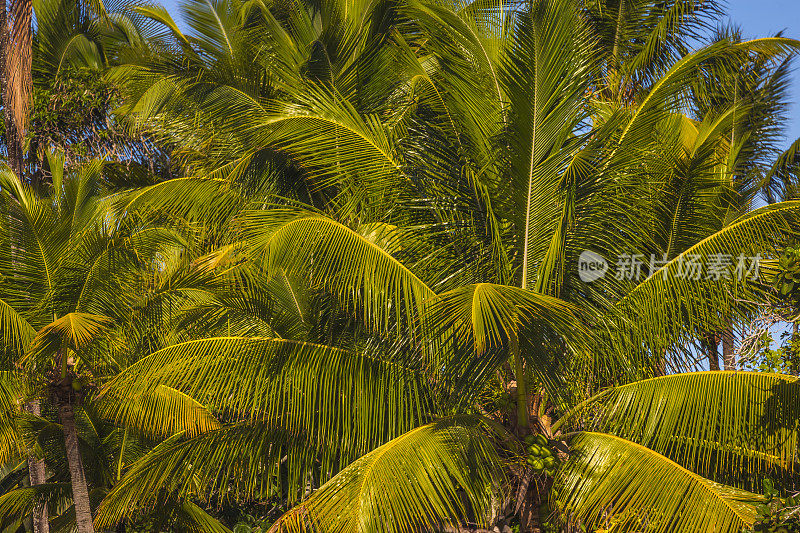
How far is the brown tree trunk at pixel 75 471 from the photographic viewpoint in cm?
880

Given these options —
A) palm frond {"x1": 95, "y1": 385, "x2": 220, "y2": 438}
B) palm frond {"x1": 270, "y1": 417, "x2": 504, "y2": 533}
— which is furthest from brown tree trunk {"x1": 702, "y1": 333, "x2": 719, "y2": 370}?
palm frond {"x1": 95, "y1": 385, "x2": 220, "y2": 438}

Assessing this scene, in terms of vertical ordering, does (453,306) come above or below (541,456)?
above

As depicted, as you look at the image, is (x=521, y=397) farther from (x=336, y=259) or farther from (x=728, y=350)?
(x=728, y=350)

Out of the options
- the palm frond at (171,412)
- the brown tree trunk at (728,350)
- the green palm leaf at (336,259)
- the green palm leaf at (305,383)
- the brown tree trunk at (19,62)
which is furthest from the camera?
the brown tree trunk at (19,62)

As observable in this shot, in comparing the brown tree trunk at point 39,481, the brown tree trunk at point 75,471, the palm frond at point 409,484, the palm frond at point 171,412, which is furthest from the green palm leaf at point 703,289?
the brown tree trunk at point 39,481

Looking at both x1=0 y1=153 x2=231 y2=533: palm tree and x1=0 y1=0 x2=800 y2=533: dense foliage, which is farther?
x1=0 y1=153 x2=231 y2=533: palm tree

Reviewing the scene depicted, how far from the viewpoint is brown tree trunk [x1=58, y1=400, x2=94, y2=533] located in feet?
28.9

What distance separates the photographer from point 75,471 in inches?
352

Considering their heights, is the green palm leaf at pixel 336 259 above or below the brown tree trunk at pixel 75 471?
above

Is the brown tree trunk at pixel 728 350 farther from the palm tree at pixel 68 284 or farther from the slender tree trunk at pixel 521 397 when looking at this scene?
the palm tree at pixel 68 284

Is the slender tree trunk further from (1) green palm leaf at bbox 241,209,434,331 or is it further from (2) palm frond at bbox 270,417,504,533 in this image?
(1) green palm leaf at bbox 241,209,434,331

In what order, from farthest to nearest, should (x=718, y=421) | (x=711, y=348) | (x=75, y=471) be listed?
(x=75, y=471), (x=711, y=348), (x=718, y=421)

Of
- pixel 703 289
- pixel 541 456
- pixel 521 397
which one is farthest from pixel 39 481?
pixel 703 289

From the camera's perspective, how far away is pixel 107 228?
8422 mm
